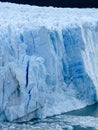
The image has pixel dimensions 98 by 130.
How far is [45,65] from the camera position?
5492 millimetres

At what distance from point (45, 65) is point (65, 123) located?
2.56 feet

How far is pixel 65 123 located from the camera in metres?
5.12

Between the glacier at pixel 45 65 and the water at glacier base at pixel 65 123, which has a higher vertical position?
the glacier at pixel 45 65

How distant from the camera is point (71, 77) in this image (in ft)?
18.9

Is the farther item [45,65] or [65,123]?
[45,65]

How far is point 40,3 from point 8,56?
403cm

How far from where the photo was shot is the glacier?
504cm

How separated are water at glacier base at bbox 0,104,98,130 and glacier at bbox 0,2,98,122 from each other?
0.10 meters

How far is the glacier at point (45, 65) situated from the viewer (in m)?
5.04

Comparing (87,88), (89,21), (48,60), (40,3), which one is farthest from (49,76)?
(40,3)

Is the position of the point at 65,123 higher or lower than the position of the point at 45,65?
lower

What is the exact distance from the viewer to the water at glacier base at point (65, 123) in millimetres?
4902

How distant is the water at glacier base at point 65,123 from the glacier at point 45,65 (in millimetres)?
101

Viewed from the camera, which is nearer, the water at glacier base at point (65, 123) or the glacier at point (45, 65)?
the water at glacier base at point (65, 123)
